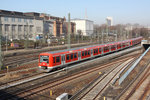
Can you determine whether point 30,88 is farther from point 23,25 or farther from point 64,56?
point 23,25

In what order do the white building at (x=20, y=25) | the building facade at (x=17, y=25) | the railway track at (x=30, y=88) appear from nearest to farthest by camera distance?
the railway track at (x=30, y=88) → the white building at (x=20, y=25) → the building facade at (x=17, y=25)

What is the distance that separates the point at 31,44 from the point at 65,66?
29432 mm

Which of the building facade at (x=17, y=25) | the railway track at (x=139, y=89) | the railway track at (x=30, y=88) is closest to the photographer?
the railway track at (x=139, y=89)

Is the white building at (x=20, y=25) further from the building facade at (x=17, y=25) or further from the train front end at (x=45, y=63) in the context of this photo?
the train front end at (x=45, y=63)

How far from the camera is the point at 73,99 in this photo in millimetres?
11281

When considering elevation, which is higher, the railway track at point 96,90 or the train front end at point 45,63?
the train front end at point 45,63

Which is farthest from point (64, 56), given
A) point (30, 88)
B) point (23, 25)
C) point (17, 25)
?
point (23, 25)

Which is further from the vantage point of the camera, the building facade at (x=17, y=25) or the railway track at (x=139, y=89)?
the building facade at (x=17, y=25)

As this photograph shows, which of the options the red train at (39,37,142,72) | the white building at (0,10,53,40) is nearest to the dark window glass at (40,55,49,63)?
the red train at (39,37,142,72)

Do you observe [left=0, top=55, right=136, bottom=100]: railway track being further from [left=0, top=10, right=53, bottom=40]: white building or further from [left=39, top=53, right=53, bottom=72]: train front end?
[left=0, top=10, right=53, bottom=40]: white building

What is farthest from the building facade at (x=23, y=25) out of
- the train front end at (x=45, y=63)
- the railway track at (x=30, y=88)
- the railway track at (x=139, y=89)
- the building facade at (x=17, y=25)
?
the railway track at (x=139, y=89)

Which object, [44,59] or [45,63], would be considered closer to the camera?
[45,63]

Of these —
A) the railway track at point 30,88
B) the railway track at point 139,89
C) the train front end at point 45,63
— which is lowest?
the railway track at point 139,89

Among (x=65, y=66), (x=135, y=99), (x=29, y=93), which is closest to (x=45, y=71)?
(x=65, y=66)
